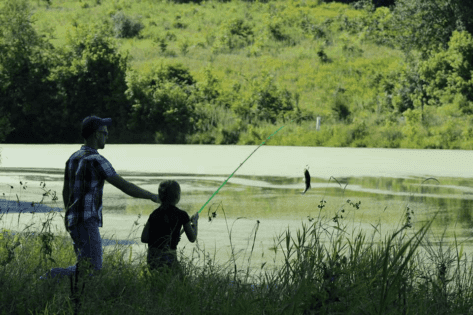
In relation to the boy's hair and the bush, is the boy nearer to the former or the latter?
the boy's hair

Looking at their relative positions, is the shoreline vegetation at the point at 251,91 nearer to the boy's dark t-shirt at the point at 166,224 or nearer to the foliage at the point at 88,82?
the foliage at the point at 88,82

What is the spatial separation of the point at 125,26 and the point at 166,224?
66.7m

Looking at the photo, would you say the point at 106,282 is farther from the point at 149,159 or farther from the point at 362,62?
the point at 362,62

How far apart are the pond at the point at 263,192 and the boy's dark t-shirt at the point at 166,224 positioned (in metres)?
0.33

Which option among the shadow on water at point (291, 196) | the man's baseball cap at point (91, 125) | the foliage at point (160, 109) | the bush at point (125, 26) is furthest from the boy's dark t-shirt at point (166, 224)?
the bush at point (125, 26)

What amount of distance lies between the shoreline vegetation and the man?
2763 cm

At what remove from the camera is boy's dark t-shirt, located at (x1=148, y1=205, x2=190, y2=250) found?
5.64m

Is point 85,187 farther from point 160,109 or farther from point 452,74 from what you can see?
point 452,74

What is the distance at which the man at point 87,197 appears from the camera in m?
5.27

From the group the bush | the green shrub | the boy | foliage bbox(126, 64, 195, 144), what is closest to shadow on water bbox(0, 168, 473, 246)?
the boy

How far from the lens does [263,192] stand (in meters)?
15.4

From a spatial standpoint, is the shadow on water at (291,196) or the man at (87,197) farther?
the shadow on water at (291,196)

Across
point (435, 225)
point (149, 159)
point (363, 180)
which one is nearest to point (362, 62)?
point (149, 159)

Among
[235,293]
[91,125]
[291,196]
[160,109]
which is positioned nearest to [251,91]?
[160,109]
